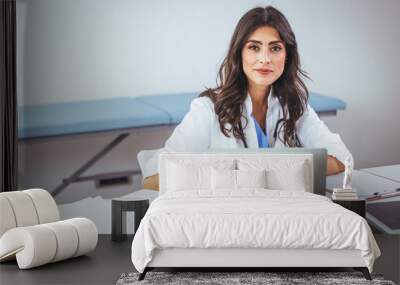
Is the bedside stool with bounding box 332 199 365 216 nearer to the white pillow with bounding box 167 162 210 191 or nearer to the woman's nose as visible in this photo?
the white pillow with bounding box 167 162 210 191

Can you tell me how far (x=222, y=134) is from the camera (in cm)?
778

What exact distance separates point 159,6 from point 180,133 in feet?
4.50

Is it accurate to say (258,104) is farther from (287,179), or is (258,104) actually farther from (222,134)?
(287,179)

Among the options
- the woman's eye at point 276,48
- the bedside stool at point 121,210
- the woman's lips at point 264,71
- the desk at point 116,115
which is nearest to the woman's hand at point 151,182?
the desk at point 116,115

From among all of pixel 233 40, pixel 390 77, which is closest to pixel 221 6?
pixel 233 40

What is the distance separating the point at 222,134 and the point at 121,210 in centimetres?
135

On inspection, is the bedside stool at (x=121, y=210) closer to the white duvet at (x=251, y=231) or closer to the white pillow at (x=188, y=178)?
the white pillow at (x=188, y=178)

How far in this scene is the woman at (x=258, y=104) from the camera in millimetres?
7766

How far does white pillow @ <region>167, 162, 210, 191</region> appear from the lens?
691 cm

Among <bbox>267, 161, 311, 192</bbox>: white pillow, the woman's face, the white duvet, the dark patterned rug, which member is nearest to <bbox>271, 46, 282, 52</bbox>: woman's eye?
the woman's face

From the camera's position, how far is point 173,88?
7.88 metres

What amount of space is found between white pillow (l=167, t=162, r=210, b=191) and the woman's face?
130cm

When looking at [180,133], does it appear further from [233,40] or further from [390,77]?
[390,77]

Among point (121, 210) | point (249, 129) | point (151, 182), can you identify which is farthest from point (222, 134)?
point (121, 210)
